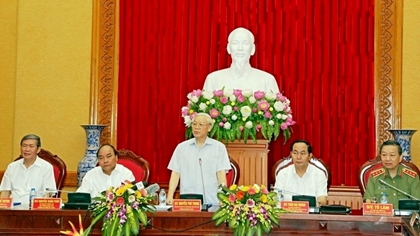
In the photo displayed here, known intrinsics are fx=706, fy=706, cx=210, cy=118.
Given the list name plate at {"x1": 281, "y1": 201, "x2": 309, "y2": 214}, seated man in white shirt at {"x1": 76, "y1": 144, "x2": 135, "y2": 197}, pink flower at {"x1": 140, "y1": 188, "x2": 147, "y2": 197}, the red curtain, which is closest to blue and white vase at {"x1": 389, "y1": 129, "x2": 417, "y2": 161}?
the red curtain

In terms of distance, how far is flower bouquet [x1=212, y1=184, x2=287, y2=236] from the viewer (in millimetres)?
3453

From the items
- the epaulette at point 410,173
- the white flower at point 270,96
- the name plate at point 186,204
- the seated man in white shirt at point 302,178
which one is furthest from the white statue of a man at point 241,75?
the name plate at point 186,204

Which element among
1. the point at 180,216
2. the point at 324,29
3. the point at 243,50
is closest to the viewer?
the point at 180,216

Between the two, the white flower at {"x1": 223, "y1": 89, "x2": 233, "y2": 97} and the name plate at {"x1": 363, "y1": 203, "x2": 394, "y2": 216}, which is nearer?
the name plate at {"x1": 363, "y1": 203, "x2": 394, "y2": 216}

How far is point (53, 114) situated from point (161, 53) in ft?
4.04

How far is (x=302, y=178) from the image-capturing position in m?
4.79

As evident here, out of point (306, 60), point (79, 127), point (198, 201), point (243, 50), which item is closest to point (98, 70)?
point (79, 127)

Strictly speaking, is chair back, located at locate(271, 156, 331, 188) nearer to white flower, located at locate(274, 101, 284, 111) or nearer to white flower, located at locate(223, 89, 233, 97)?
white flower, located at locate(274, 101, 284, 111)

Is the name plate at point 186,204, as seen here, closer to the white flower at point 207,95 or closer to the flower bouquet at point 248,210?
the flower bouquet at point 248,210

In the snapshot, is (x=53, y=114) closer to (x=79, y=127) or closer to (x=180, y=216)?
(x=79, y=127)

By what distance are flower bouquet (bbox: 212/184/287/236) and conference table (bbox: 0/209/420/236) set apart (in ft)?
0.79

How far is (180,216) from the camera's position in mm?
3846

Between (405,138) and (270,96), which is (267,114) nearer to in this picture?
(270,96)

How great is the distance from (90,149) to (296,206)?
9.64 feet
